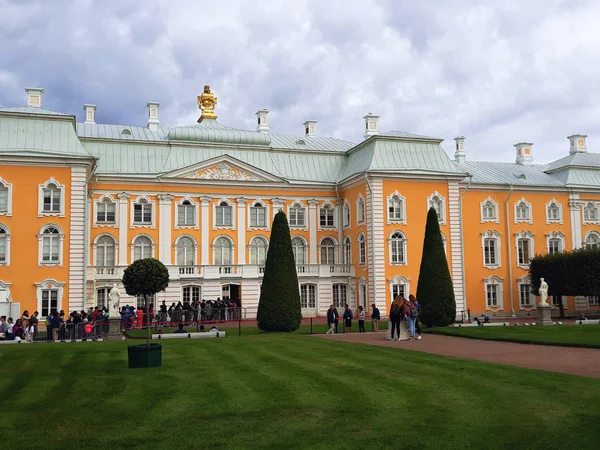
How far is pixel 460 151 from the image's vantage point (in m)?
58.0

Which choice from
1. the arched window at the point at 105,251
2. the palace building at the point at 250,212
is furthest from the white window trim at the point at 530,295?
the arched window at the point at 105,251

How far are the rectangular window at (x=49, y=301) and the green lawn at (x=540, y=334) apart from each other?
22.0 m

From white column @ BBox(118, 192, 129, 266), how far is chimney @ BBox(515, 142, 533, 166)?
116 feet

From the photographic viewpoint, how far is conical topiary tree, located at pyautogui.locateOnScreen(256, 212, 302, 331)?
102ft

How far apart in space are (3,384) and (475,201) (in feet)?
137

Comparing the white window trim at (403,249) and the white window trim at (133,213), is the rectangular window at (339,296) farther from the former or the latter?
the white window trim at (133,213)

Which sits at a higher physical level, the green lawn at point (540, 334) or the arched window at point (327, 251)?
the arched window at point (327, 251)

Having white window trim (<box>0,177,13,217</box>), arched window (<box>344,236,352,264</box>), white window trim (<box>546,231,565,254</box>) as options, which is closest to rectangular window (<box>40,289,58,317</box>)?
white window trim (<box>0,177,13,217</box>)

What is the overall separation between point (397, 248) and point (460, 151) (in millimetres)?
16658

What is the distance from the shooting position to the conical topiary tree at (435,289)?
105 ft

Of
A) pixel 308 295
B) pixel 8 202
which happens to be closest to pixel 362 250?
pixel 308 295

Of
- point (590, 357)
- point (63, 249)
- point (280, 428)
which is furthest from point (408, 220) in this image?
point (280, 428)

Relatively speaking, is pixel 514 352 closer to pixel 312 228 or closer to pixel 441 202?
pixel 441 202

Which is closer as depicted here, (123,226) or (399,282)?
(123,226)
